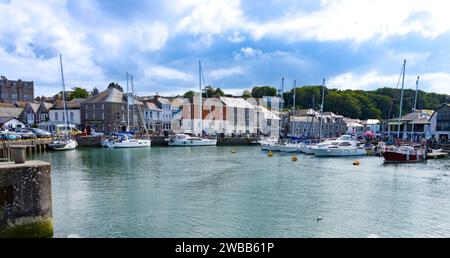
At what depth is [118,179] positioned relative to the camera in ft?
91.8

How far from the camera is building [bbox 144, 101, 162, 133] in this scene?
85188mm

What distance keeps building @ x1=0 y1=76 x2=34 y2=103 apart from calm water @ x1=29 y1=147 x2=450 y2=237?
412 feet

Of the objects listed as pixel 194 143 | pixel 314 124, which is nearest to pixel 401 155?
pixel 194 143

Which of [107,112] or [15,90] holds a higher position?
[15,90]

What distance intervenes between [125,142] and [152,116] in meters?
25.2

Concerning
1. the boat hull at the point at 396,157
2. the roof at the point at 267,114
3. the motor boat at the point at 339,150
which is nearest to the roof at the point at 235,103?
the roof at the point at 267,114

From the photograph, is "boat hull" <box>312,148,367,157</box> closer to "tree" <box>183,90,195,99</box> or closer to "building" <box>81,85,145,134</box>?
"building" <box>81,85,145,134</box>

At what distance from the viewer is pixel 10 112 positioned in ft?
281

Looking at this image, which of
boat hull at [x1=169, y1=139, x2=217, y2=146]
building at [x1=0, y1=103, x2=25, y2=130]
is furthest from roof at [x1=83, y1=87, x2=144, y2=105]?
building at [x1=0, y1=103, x2=25, y2=130]

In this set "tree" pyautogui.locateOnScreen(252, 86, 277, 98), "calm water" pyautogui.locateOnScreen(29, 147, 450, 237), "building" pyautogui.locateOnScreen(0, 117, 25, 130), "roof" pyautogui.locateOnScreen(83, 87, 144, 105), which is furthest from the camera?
"tree" pyautogui.locateOnScreen(252, 86, 277, 98)

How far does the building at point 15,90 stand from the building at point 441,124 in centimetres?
14440

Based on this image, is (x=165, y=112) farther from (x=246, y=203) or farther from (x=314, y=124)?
(x=246, y=203)
